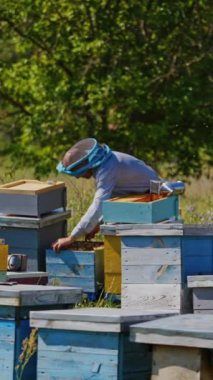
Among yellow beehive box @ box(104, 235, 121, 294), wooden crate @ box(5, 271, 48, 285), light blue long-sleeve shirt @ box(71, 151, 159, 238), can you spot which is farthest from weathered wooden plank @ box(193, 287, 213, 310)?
light blue long-sleeve shirt @ box(71, 151, 159, 238)

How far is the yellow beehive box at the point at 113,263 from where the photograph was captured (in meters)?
6.71

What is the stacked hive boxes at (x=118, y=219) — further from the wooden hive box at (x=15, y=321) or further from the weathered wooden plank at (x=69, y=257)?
the wooden hive box at (x=15, y=321)

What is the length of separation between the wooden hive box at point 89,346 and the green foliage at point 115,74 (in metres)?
9.18

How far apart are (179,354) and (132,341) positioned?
23 cm

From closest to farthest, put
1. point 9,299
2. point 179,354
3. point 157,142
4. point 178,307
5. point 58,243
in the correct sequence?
point 179,354 → point 9,299 → point 178,307 → point 58,243 → point 157,142

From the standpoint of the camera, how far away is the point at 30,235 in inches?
277

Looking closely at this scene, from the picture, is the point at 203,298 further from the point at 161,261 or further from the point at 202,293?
the point at 161,261

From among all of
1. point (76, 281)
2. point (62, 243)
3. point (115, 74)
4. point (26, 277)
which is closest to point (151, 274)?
Answer: point (26, 277)

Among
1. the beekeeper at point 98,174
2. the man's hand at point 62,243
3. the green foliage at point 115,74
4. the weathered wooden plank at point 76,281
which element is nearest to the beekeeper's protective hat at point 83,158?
the beekeeper at point 98,174

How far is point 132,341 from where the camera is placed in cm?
501

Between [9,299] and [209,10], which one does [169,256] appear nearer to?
[9,299]

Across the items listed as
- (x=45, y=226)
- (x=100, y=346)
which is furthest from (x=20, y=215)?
(x=100, y=346)

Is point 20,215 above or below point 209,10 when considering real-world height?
below

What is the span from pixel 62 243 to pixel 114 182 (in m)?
0.57
